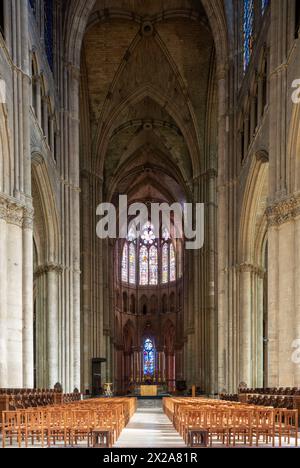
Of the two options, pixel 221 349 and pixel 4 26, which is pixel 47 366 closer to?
pixel 221 349

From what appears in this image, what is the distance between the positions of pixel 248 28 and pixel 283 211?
14405 millimetres

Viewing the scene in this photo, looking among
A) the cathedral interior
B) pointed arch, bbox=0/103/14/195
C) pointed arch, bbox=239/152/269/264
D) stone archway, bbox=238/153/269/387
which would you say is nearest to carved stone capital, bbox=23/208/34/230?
the cathedral interior

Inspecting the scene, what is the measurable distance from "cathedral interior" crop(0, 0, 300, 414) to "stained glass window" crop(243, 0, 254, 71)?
0.32 ft

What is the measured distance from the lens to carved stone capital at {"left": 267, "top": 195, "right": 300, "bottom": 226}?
20.8m

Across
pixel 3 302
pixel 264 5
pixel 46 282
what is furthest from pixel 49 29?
pixel 3 302

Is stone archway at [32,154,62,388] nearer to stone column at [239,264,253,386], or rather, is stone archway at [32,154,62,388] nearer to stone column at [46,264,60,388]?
stone column at [46,264,60,388]

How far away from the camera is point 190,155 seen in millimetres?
49625

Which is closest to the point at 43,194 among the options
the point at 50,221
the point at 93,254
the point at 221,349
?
the point at 50,221

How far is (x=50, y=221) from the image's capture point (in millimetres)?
30859

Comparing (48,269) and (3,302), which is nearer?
(3,302)

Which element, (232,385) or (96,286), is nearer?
(232,385)

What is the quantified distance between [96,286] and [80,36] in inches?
786

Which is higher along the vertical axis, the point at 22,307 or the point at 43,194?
the point at 43,194

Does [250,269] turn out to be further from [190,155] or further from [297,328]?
[190,155]
